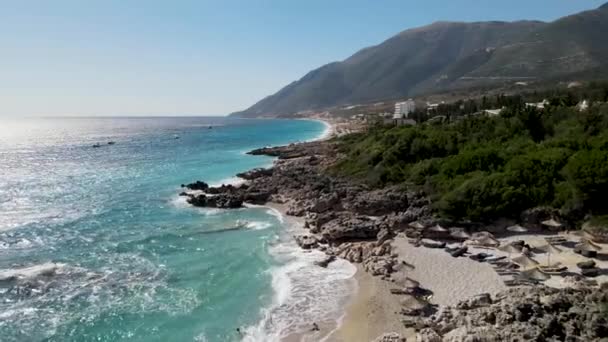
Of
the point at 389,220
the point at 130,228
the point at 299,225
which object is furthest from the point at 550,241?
the point at 130,228

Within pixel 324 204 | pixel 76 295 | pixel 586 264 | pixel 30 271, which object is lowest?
pixel 76 295

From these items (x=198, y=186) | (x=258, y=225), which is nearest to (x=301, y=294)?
(x=258, y=225)

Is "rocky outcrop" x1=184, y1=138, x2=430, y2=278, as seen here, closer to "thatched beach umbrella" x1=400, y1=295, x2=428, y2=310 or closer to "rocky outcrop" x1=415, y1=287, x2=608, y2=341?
"thatched beach umbrella" x1=400, y1=295, x2=428, y2=310

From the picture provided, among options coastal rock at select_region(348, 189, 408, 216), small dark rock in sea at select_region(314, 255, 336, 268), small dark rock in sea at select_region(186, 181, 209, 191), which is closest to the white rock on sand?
small dark rock in sea at select_region(314, 255, 336, 268)

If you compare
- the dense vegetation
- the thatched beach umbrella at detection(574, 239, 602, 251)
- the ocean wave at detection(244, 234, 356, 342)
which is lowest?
the ocean wave at detection(244, 234, 356, 342)

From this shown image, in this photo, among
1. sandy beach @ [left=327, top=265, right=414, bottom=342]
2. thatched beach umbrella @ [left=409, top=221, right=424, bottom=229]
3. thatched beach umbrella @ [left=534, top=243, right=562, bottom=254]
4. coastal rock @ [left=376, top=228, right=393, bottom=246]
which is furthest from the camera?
thatched beach umbrella @ [left=409, top=221, right=424, bottom=229]

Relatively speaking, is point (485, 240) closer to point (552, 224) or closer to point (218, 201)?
point (552, 224)

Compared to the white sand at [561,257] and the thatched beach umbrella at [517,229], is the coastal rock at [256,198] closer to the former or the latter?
the thatched beach umbrella at [517,229]
